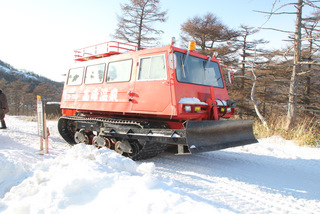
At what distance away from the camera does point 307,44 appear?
1477 centimetres

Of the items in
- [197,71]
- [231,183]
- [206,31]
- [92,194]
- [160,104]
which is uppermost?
[206,31]

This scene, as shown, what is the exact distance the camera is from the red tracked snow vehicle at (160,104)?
4504 millimetres

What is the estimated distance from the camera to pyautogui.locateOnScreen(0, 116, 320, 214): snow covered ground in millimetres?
2471

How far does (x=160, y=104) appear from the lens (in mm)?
4699

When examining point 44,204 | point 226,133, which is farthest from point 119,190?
point 226,133

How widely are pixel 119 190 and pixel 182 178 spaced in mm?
1707

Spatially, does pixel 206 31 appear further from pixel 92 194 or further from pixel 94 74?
pixel 92 194

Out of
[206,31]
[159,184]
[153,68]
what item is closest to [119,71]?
[153,68]

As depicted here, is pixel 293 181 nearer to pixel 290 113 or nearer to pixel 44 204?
pixel 44 204

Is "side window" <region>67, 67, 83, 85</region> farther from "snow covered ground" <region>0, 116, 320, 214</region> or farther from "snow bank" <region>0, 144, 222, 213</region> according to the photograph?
"snow bank" <region>0, 144, 222, 213</region>

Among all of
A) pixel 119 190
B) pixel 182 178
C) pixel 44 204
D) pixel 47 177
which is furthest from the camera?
pixel 182 178

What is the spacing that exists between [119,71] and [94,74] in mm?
1141

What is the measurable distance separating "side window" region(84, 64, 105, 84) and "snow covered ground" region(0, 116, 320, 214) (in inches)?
91.9

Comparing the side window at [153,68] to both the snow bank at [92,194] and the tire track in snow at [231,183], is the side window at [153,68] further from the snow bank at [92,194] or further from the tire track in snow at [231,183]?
the snow bank at [92,194]
